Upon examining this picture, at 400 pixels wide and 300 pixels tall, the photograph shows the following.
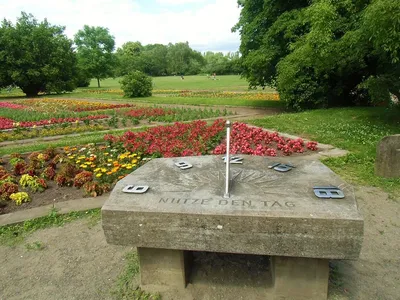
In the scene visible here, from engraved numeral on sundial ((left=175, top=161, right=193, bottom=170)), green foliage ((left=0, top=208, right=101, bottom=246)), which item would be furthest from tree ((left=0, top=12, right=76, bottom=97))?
engraved numeral on sundial ((left=175, top=161, right=193, bottom=170))

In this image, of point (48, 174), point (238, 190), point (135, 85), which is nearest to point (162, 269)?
point (238, 190)

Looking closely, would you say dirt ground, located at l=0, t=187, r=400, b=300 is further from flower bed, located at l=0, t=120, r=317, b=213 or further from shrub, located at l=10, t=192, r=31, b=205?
flower bed, located at l=0, t=120, r=317, b=213

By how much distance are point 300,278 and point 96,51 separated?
56.2 meters

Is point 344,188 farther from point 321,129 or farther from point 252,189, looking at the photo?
point 321,129

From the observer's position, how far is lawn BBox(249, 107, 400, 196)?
5.37m

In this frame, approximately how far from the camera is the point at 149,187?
2.58 m

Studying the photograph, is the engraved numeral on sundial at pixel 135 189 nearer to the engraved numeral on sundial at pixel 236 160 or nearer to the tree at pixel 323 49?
the engraved numeral on sundial at pixel 236 160

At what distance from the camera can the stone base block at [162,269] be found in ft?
8.09

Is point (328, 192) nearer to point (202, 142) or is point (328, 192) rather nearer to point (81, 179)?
point (81, 179)

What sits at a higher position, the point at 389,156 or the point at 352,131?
the point at 389,156

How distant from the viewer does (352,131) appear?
854cm

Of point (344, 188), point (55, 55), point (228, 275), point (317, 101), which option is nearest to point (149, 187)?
point (228, 275)

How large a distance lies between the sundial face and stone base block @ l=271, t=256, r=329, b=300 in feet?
1.54

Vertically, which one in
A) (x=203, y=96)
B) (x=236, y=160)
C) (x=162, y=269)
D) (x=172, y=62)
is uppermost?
(x=172, y=62)
